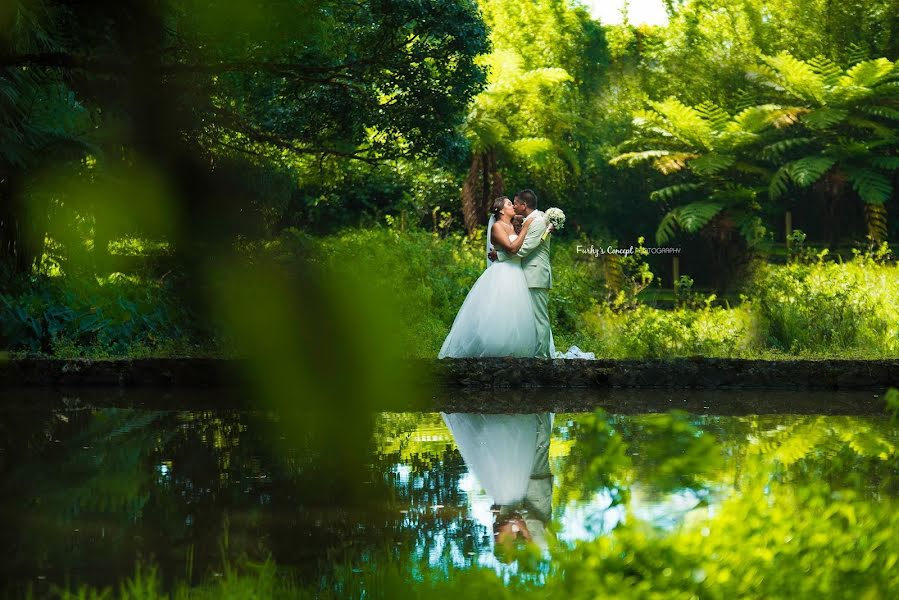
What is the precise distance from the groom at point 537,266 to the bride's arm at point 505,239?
0.07 metres

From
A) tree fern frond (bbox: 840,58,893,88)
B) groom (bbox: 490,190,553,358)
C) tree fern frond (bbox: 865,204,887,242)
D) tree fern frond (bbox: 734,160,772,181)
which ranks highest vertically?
tree fern frond (bbox: 840,58,893,88)

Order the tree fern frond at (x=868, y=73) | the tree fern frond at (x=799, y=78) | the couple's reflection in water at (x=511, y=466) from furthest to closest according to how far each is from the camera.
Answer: the tree fern frond at (x=799, y=78), the tree fern frond at (x=868, y=73), the couple's reflection in water at (x=511, y=466)

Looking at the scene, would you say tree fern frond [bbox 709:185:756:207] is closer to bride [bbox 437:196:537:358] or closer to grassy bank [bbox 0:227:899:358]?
grassy bank [bbox 0:227:899:358]

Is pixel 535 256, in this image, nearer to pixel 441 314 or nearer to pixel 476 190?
pixel 441 314

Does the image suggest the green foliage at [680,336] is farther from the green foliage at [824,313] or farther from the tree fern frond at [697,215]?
the tree fern frond at [697,215]

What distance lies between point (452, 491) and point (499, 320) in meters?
5.20

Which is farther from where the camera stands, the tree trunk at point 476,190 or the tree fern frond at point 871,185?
the tree trunk at point 476,190

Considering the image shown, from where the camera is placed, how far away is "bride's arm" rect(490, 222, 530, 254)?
420 inches

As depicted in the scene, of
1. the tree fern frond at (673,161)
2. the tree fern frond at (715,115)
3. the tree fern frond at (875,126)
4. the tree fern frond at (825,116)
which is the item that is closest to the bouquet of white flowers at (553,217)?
the tree fern frond at (673,161)

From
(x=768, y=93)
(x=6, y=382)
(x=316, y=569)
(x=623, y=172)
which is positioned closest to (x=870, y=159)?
(x=768, y=93)

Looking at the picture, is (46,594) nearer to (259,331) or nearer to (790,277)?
(259,331)

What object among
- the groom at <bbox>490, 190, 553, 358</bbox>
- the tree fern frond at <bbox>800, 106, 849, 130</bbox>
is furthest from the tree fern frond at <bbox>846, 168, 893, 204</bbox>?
the groom at <bbox>490, 190, 553, 358</bbox>

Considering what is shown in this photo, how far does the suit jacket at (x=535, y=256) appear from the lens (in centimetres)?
1072

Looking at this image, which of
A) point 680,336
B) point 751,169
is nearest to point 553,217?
point 680,336
